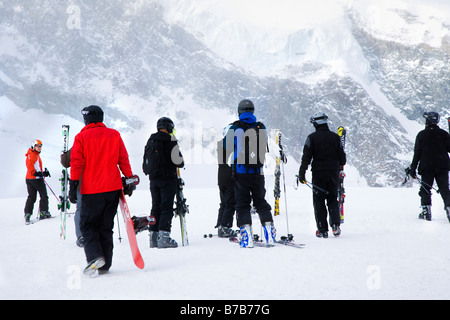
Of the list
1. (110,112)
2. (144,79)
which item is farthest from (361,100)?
(110,112)

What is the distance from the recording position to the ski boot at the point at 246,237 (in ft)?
20.7

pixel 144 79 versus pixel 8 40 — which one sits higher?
pixel 8 40

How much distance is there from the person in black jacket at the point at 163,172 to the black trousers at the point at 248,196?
992mm

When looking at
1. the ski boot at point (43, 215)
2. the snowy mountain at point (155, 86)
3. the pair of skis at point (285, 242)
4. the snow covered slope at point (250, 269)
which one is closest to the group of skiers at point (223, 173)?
the pair of skis at point (285, 242)

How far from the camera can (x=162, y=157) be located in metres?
6.55

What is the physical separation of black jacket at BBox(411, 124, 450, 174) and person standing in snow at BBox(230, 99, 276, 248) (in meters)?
4.23

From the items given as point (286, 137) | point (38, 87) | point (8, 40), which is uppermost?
point (8, 40)

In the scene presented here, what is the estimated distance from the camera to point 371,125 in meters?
185

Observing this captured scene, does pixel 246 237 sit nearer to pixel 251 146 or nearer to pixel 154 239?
pixel 251 146

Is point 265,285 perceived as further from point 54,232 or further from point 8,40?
point 8,40

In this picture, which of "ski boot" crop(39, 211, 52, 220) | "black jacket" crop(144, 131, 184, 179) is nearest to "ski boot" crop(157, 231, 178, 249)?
"black jacket" crop(144, 131, 184, 179)

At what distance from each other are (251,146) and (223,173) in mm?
1585

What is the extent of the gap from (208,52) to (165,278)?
200m

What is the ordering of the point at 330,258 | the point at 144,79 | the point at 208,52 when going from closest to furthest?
the point at 330,258
the point at 144,79
the point at 208,52
